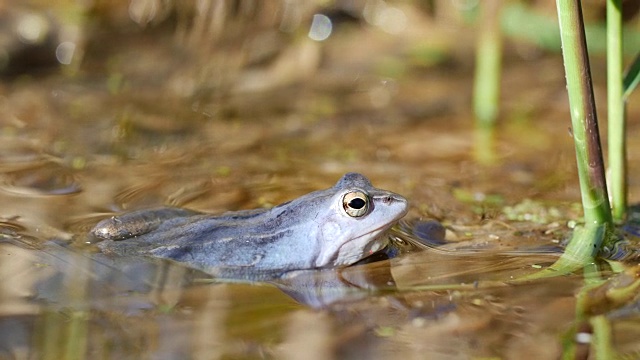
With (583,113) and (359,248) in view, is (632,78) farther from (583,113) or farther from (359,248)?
(359,248)

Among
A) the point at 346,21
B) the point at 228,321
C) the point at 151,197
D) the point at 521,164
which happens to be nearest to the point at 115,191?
the point at 151,197

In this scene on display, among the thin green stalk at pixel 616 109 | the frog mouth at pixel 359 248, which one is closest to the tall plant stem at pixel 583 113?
the thin green stalk at pixel 616 109

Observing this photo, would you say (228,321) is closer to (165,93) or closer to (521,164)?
(521,164)

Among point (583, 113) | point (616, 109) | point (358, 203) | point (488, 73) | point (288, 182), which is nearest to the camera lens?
point (583, 113)

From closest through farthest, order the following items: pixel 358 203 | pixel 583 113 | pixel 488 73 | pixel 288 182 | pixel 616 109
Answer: pixel 583 113 → pixel 358 203 → pixel 616 109 → pixel 288 182 → pixel 488 73

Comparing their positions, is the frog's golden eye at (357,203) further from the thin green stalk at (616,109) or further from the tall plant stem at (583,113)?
the thin green stalk at (616,109)

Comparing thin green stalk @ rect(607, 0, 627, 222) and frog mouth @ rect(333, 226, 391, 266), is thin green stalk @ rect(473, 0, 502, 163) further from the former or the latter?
frog mouth @ rect(333, 226, 391, 266)

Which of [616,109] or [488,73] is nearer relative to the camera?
[616,109]

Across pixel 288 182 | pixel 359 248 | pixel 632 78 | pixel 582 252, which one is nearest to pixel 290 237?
pixel 359 248
